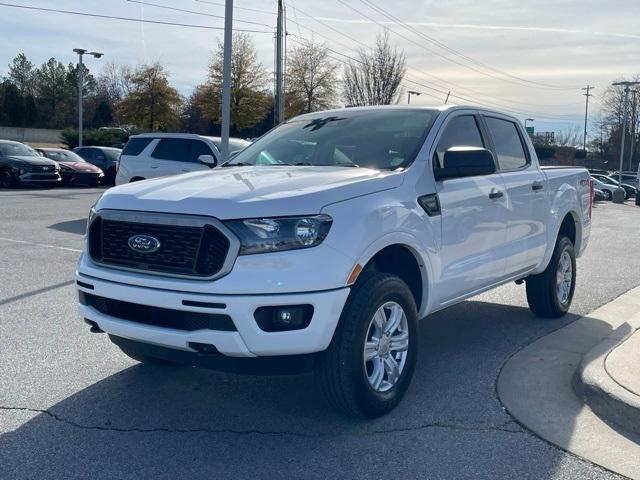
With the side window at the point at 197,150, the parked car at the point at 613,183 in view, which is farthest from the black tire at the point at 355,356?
the parked car at the point at 613,183

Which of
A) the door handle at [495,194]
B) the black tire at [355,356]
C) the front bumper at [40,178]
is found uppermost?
the door handle at [495,194]

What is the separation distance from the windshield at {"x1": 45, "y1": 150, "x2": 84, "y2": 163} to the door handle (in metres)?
24.2

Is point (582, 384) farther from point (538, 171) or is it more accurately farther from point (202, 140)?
point (202, 140)

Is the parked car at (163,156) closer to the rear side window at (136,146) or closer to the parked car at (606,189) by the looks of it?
the rear side window at (136,146)

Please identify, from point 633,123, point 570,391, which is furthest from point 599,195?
point 633,123

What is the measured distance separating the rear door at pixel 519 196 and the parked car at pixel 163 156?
8956mm

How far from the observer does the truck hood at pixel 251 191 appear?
3988 mm

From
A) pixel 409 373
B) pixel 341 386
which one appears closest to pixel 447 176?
pixel 409 373

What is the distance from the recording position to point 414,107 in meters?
5.75

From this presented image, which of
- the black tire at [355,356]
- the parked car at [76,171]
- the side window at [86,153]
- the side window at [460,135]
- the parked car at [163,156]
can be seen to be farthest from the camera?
the side window at [86,153]

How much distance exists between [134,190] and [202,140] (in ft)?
36.0

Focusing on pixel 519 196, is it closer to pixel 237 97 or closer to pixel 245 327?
pixel 245 327

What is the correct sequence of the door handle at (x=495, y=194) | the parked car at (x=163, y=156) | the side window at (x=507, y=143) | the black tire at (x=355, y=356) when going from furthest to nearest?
the parked car at (x=163, y=156) → the side window at (x=507, y=143) → the door handle at (x=495, y=194) → the black tire at (x=355, y=356)

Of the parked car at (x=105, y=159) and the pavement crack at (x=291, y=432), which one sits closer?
the pavement crack at (x=291, y=432)
